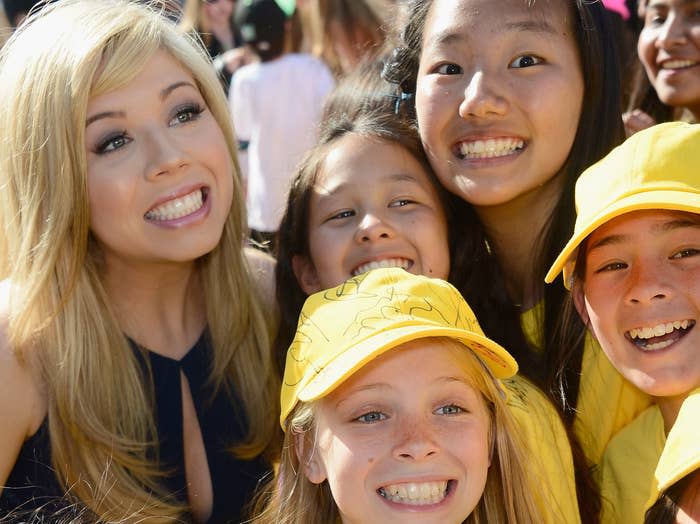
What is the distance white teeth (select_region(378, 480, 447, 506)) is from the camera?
2285mm

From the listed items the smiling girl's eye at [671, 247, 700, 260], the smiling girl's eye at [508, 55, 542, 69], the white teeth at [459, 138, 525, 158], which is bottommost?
the smiling girl's eye at [671, 247, 700, 260]

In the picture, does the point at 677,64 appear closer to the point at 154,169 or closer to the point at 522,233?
the point at 522,233

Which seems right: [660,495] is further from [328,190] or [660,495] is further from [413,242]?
[328,190]

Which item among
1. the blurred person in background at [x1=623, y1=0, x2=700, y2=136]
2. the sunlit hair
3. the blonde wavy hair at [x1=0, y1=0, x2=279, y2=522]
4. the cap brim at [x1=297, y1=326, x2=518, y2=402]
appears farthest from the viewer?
the sunlit hair

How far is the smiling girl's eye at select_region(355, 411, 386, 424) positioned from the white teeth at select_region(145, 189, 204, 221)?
1.02 metres

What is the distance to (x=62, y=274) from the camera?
302cm

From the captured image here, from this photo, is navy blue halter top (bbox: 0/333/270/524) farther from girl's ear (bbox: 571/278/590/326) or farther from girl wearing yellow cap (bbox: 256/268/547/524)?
girl's ear (bbox: 571/278/590/326)

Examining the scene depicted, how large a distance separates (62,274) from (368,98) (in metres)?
1.23

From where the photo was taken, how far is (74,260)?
9.89 feet

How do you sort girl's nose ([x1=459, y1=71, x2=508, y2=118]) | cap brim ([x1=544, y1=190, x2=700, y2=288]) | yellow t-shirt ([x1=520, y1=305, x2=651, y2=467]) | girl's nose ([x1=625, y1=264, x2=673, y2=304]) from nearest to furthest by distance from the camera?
cap brim ([x1=544, y1=190, x2=700, y2=288]), girl's nose ([x1=625, y1=264, x2=673, y2=304]), yellow t-shirt ([x1=520, y1=305, x2=651, y2=467]), girl's nose ([x1=459, y1=71, x2=508, y2=118])

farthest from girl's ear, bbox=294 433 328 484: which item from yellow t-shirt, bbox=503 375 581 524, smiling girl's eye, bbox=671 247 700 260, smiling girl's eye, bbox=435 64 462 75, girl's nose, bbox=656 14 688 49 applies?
girl's nose, bbox=656 14 688 49

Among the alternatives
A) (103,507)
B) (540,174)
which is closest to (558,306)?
(540,174)

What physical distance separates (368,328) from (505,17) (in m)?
1.23

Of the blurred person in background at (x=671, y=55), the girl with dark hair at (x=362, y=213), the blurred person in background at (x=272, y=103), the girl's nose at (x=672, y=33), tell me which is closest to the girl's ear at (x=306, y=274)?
the girl with dark hair at (x=362, y=213)
